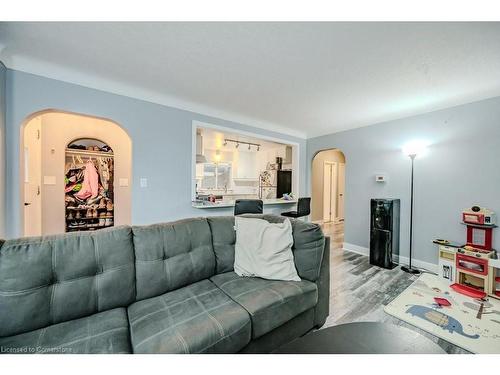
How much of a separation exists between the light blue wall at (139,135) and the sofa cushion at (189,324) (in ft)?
5.57

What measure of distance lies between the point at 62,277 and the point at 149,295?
0.49 meters

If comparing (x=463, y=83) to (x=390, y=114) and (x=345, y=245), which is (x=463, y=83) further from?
(x=345, y=245)

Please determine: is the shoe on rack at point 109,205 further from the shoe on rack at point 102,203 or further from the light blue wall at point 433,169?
the light blue wall at point 433,169

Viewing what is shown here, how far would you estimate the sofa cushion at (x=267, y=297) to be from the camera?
123 centimetres

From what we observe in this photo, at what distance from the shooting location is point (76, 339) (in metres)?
0.96

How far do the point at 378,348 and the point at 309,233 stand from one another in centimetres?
86

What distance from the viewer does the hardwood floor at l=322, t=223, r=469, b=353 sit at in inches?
71.7

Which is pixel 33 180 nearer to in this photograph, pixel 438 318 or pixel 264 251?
pixel 264 251

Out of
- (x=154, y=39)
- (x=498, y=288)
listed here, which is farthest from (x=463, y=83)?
(x=154, y=39)

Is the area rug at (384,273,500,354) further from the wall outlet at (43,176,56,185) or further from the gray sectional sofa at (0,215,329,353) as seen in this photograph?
the wall outlet at (43,176,56,185)

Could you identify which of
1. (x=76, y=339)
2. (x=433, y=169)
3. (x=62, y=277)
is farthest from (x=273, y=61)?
(x=433, y=169)

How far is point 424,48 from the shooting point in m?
1.67

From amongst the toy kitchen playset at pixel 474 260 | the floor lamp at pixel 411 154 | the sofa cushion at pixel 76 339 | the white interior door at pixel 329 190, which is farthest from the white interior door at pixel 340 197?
the sofa cushion at pixel 76 339

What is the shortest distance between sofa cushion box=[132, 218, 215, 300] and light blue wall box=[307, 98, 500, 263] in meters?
3.06
